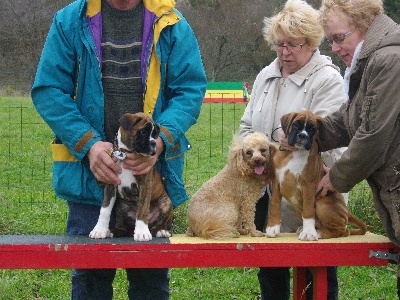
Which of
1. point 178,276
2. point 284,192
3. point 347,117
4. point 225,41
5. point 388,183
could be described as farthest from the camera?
point 225,41

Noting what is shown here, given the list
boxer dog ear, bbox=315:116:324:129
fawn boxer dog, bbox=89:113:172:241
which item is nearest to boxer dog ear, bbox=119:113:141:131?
fawn boxer dog, bbox=89:113:172:241

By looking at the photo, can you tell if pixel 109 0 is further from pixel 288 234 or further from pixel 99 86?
pixel 288 234

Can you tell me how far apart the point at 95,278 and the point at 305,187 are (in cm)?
145

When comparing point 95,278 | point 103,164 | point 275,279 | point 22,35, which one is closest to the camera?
point 103,164

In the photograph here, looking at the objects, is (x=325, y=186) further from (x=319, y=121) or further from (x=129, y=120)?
(x=129, y=120)

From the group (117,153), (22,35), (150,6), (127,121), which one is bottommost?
(117,153)

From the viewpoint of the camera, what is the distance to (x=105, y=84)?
4.26 metres

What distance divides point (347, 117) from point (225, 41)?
34.2m

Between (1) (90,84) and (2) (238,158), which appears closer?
(1) (90,84)

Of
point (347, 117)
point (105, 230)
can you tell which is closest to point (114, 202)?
point (105, 230)

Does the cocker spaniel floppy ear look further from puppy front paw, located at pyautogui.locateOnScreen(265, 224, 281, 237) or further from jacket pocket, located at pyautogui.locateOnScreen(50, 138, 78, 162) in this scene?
jacket pocket, located at pyautogui.locateOnScreen(50, 138, 78, 162)

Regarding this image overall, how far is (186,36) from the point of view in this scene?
436 centimetres

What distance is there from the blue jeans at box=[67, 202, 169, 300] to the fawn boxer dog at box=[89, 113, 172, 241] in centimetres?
15

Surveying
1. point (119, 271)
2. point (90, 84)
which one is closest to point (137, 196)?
point (90, 84)
